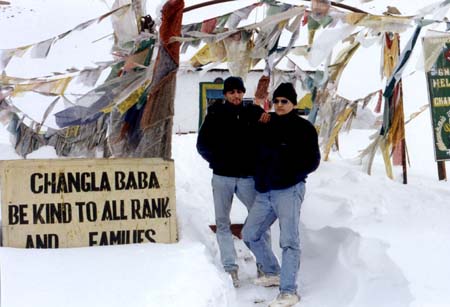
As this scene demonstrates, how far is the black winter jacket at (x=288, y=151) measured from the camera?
4.65m

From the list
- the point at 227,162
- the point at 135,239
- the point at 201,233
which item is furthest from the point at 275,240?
the point at 135,239

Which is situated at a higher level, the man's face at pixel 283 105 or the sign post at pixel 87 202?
the man's face at pixel 283 105

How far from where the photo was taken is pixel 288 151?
468 cm

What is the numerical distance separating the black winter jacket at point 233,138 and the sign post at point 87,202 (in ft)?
1.51

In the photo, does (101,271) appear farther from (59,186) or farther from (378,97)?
(378,97)

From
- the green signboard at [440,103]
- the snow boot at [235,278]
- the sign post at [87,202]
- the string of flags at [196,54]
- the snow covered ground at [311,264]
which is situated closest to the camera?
the snow covered ground at [311,264]

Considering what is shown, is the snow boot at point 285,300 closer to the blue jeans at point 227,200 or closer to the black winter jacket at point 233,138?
the blue jeans at point 227,200

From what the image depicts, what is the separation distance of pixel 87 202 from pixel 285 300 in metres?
1.76

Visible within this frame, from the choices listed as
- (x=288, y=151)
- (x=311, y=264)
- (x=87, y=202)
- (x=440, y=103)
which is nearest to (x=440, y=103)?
(x=440, y=103)

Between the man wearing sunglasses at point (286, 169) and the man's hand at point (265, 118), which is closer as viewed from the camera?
the man wearing sunglasses at point (286, 169)

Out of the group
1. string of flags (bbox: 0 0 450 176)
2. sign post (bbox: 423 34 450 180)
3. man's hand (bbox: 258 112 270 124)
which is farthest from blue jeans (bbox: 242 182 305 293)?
sign post (bbox: 423 34 450 180)

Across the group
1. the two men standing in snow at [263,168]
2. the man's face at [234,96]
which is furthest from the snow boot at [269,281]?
the man's face at [234,96]

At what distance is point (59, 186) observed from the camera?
4.72 metres

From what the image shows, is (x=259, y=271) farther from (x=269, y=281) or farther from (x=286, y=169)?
(x=286, y=169)
